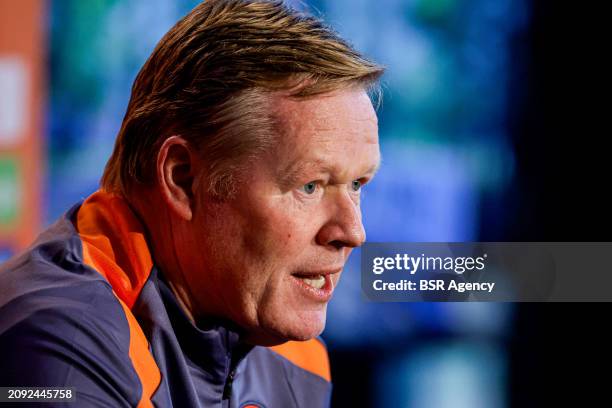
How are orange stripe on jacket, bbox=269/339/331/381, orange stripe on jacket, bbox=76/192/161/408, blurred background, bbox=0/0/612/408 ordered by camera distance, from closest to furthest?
orange stripe on jacket, bbox=76/192/161/408 < orange stripe on jacket, bbox=269/339/331/381 < blurred background, bbox=0/0/612/408

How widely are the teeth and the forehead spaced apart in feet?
0.53

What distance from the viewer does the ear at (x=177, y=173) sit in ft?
4.02

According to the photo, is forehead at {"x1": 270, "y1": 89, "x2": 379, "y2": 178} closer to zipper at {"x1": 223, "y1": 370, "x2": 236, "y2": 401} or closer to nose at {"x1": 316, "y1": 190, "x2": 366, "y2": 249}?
nose at {"x1": 316, "y1": 190, "x2": 366, "y2": 249}

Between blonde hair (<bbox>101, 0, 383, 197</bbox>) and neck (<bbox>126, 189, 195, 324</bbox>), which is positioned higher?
blonde hair (<bbox>101, 0, 383, 197</bbox>)

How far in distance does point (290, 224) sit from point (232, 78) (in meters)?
0.22

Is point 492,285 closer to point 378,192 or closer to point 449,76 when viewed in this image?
point 378,192

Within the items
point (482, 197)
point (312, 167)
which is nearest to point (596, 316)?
point (482, 197)

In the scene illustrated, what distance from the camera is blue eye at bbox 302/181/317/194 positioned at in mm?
1215

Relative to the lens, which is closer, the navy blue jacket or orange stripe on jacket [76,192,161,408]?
the navy blue jacket

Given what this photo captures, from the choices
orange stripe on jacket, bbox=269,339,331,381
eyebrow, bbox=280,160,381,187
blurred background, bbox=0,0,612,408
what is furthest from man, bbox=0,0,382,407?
blurred background, bbox=0,0,612,408

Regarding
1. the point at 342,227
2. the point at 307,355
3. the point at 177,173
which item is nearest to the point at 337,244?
the point at 342,227

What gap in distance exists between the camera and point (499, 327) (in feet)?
8.32

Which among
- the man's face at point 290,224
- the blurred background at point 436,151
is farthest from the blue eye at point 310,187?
the blurred background at point 436,151

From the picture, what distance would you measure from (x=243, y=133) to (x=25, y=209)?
150 cm
